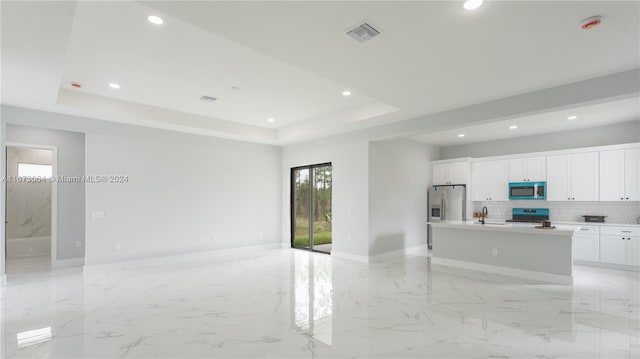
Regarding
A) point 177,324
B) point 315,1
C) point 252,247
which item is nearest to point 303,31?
point 315,1

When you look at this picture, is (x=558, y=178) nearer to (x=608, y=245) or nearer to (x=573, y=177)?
(x=573, y=177)

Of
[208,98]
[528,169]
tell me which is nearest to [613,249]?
[528,169]

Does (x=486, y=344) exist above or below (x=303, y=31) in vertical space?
below

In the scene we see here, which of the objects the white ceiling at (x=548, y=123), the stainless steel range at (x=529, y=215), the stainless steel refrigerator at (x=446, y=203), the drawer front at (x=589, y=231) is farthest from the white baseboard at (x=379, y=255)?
the drawer front at (x=589, y=231)

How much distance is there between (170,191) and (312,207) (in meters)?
3.34

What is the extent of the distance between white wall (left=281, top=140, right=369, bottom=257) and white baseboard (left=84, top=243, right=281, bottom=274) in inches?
84.9

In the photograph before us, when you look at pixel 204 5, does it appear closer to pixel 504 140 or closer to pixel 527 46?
pixel 527 46

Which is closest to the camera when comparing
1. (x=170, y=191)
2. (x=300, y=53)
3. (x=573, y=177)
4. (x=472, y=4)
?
(x=472, y=4)

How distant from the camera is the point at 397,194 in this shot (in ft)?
24.7

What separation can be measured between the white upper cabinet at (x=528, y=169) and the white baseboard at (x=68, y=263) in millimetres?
9508

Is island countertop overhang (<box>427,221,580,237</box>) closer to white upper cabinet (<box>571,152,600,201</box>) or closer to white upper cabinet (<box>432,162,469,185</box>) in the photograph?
white upper cabinet (<box>571,152,600,201</box>)

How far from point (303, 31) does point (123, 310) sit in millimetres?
3758

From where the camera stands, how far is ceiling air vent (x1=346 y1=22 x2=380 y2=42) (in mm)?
2857

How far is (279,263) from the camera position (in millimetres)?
6613
